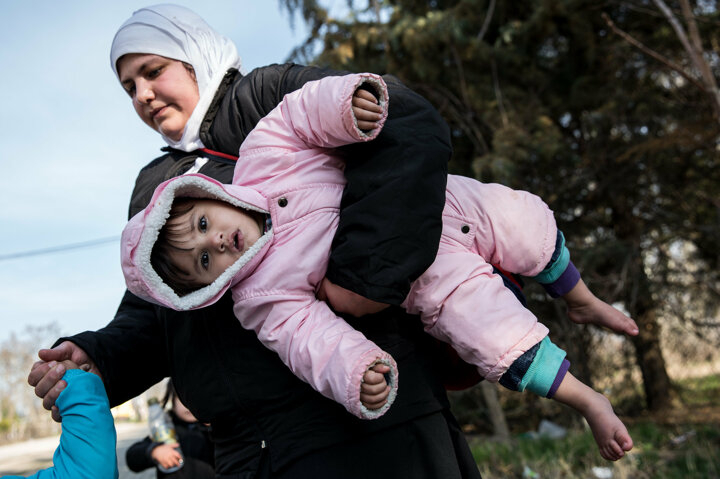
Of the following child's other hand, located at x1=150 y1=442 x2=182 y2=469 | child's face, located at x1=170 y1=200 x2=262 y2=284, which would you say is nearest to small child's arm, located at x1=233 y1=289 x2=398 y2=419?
child's face, located at x1=170 y1=200 x2=262 y2=284

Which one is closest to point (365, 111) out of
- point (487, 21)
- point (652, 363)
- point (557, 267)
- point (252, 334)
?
point (252, 334)

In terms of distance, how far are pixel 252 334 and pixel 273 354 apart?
0.24 feet

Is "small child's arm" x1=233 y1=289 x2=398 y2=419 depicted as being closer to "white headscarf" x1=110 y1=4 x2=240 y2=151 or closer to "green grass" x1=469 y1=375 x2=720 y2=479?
"white headscarf" x1=110 y1=4 x2=240 y2=151

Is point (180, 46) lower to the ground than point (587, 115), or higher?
higher

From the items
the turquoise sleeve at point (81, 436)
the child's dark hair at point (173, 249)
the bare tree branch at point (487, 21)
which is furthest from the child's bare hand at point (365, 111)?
the bare tree branch at point (487, 21)

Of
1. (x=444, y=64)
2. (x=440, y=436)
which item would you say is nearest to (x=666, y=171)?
(x=444, y=64)

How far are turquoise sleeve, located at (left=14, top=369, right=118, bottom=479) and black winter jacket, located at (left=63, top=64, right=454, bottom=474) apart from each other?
0.37 ft

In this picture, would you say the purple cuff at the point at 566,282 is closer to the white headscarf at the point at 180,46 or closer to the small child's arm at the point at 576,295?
the small child's arm at the point at 576,295

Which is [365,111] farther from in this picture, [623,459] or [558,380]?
[623,459]

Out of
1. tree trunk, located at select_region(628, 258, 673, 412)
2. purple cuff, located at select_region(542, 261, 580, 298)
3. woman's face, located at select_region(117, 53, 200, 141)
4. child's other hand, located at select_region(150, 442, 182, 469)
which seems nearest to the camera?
woman's face, located at select_region(117, 53, 200, 141)

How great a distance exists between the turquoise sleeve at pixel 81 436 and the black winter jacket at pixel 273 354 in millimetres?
113

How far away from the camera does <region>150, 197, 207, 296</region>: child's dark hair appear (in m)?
1.44

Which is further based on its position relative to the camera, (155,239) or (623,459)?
(623,459)

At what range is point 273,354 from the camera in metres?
1.42
